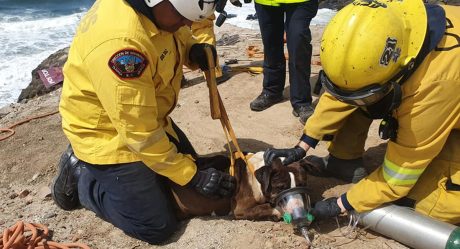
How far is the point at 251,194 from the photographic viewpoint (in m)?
2.96

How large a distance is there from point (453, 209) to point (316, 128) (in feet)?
2.91

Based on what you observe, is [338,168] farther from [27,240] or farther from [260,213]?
[27,240]

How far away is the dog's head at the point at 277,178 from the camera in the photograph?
112 inches

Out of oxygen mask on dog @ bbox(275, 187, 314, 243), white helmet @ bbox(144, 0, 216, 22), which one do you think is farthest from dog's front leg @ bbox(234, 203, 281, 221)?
white helmet @ bbox(144, 0, 216, 22)

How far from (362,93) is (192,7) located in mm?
925

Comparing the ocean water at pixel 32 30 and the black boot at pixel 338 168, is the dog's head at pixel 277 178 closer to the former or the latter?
the black boot at pixel 338 168

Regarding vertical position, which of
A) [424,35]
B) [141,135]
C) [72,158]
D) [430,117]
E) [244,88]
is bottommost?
Result: [244,88]

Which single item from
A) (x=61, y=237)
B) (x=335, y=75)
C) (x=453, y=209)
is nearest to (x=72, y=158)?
(x=61, y=237)

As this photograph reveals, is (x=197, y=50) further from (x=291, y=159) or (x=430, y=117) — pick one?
(x=430, y=117)

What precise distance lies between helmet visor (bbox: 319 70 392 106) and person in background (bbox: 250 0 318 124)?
188 centimetres

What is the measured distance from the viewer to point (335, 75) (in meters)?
2.23

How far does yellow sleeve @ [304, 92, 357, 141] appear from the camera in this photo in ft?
9.57

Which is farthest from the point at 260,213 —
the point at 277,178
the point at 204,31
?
the point at 204,31

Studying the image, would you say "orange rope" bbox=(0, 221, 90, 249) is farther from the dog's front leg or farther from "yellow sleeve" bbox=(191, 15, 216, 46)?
"yellow sleeve" bbox=(191, 15, 216, 46)
